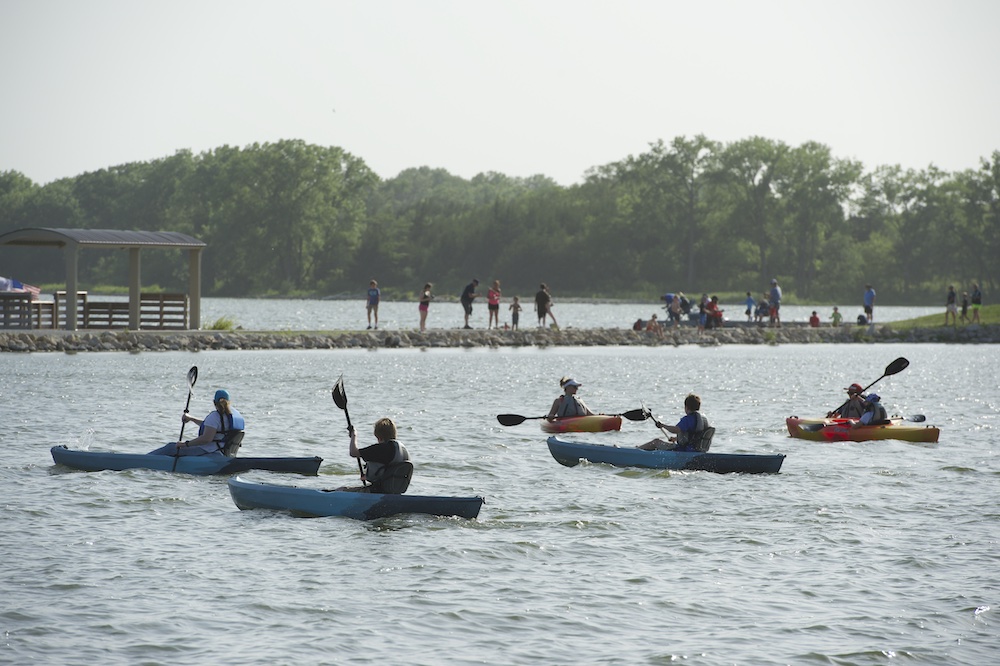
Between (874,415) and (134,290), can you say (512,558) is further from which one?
(134,290)

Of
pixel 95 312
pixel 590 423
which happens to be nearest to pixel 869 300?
pixel 95 312

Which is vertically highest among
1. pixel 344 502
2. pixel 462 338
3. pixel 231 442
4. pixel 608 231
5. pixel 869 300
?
pixel 608 231

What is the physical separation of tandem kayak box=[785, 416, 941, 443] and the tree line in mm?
96129

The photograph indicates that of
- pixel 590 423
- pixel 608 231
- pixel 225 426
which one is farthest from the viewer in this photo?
pixel 608 231

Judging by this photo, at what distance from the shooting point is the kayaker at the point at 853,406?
2472cm

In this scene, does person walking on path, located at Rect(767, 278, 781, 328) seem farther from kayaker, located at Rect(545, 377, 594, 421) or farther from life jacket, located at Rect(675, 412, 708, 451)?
life jacket, located at Rect(675, 412, 708, 451)

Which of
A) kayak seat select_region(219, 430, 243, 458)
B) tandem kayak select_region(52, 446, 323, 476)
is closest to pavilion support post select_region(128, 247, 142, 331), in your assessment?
tandem kayak select_region(52, 446, 323, 476)

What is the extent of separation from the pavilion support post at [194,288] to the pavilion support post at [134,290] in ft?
5.65

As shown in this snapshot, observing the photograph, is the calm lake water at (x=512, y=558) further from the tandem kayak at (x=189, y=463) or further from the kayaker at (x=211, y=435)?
the kayaker at (x=211, y=435)

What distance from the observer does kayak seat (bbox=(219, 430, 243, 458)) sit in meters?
20.0

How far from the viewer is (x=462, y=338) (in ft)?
170

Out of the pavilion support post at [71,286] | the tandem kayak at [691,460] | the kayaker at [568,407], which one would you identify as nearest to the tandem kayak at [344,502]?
the tandem kayak at [691,460]

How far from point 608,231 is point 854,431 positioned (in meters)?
105

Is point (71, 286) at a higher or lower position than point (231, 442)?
higher
